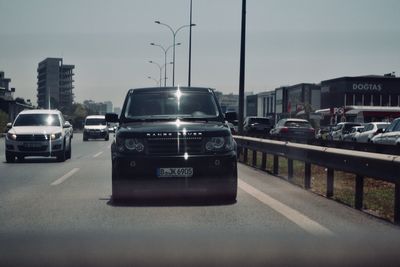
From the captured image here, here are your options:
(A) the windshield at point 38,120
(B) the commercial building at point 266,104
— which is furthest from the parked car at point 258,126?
(B) the commercial building at point 266,104

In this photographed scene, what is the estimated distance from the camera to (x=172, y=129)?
915 cm

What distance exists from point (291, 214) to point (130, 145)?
2582mm

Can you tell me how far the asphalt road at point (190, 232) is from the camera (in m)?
5.33

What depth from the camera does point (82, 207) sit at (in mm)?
8703

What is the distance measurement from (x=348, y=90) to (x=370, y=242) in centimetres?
9714

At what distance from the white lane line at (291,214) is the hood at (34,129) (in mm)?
9378

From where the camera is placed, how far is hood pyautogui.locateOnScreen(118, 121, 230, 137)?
29.6 ft

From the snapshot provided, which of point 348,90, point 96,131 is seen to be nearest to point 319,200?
point 96,131

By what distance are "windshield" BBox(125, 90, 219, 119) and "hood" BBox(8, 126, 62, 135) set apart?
28.5ft

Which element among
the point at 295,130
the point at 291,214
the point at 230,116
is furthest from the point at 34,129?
the point at 295,130

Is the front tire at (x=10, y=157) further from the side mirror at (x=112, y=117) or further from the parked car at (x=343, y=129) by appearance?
the parked car at (x=343, y=129)

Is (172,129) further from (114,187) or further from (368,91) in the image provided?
(368,91)

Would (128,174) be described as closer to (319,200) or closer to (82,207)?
(82,207)

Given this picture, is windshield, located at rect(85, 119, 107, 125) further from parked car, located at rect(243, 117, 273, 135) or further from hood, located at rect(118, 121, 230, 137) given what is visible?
hood, located at rect(118, 121, 230, 137)
